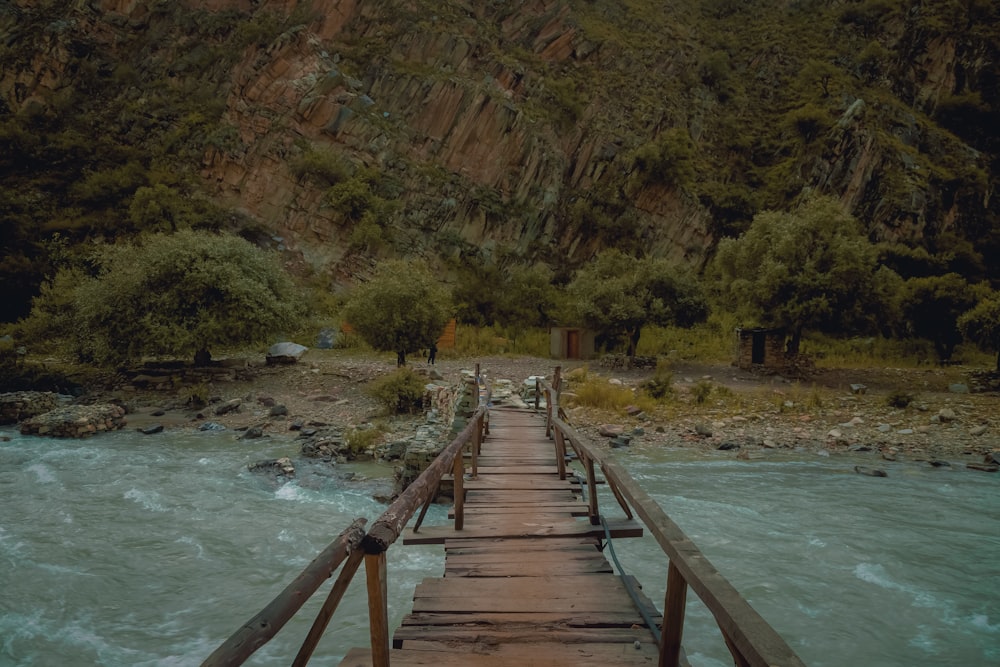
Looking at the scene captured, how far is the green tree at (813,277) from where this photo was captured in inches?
782

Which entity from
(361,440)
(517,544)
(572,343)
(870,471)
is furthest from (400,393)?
(572,343)

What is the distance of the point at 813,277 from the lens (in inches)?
791

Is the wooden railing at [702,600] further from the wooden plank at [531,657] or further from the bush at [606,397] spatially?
the bush at [606,397]

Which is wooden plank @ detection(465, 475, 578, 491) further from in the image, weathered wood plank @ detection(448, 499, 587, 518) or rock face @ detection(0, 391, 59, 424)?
rock face @ detection(0, 391, 59, 424)

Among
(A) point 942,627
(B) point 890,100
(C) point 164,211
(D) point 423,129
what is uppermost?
(B) point 890,100

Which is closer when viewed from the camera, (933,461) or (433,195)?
(933,461)

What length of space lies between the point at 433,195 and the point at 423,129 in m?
5.71

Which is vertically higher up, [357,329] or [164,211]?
[164,211]

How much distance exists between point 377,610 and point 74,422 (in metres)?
17.2

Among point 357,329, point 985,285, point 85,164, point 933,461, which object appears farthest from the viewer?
point 85,164

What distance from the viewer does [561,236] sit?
1566 inches

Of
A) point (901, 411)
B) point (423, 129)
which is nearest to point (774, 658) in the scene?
point (901, 411)

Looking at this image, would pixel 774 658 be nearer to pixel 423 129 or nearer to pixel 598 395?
pixel 598 395

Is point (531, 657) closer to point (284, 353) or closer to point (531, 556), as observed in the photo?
point (531, 556)
